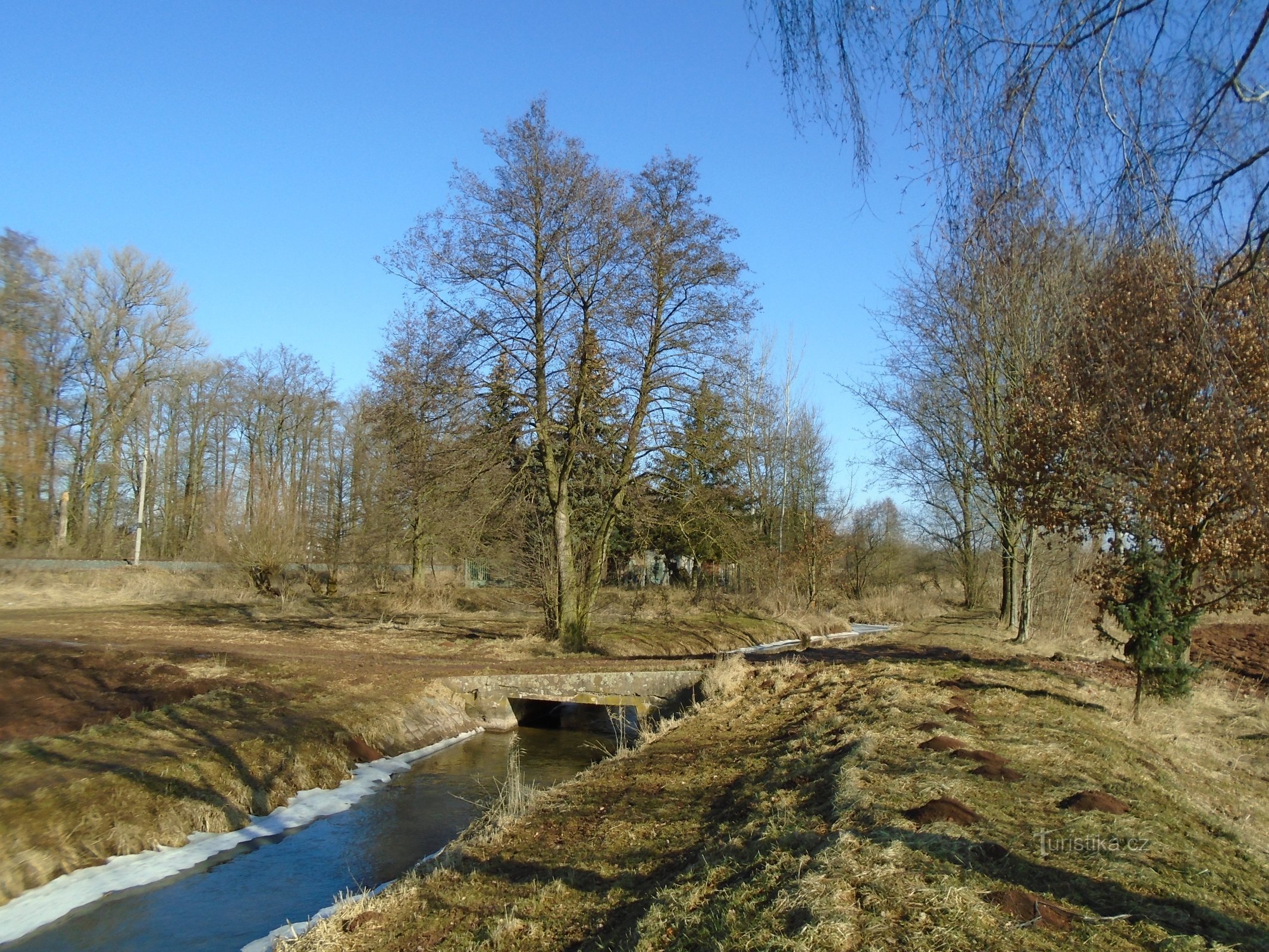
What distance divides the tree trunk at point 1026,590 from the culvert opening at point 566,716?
29.0ft

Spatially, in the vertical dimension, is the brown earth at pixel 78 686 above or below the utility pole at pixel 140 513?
below

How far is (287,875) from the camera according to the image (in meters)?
8.68

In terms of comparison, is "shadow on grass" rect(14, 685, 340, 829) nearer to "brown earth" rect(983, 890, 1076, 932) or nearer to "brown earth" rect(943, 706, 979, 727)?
"brown earth" rect(943, 706, 979, 727)

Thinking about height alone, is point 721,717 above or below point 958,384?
below

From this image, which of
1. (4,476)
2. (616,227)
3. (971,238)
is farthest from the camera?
(4,476)

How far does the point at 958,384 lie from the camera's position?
20.8 metres

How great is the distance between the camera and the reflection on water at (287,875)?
7.15 m

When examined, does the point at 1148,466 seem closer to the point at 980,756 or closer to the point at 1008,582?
the point at 980,756

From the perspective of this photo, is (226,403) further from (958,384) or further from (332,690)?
(958,384)

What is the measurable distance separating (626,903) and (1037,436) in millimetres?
9413

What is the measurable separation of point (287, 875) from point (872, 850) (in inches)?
254

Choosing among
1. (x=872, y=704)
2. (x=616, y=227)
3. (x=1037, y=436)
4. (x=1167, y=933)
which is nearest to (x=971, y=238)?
(x=1167, y=933)

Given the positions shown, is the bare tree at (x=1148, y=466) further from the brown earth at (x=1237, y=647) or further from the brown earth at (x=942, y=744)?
the brown earth at (x=1237, y=647)

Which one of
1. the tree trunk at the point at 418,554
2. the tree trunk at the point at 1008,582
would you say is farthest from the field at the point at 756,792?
the tree trunk at the point at 418,554
